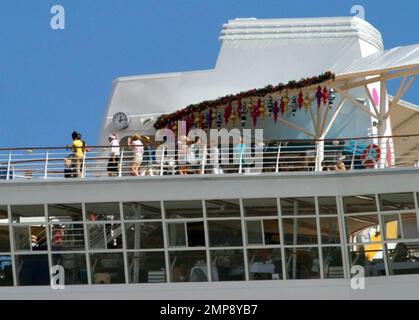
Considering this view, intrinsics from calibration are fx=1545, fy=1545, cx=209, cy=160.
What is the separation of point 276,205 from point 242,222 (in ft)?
2.83

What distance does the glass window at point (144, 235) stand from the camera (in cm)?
3503

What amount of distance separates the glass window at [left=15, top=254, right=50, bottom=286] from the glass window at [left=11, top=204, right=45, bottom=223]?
0.90 meters

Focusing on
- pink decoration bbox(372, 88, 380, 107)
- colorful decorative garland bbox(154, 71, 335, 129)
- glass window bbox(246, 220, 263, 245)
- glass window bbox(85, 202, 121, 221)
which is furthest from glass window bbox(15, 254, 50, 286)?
pink decoration bbox(372, 88, 380, 107)

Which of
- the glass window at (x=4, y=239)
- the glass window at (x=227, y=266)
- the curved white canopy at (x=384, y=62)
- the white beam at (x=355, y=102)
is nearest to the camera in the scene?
the glass window at (x=227, y=266)

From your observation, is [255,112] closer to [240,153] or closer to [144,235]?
[240,153]

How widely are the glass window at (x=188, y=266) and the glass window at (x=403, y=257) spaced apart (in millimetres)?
4133

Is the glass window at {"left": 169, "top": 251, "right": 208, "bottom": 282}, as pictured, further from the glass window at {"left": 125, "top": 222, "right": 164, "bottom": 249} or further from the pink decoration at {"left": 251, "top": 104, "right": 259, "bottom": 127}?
the pink decoration at {"left": 251, "top": 104, "right": 259, "bottom": 127}

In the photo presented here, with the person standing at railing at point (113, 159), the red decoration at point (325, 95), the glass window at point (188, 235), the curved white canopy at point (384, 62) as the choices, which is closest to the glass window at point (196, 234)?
the glass window at point (188, 235)

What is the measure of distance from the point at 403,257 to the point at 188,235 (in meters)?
4.84

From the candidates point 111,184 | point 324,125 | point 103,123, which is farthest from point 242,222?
point 103,123

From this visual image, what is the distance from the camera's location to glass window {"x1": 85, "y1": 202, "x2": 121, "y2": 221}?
35.3 metres

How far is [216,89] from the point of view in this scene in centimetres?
4247

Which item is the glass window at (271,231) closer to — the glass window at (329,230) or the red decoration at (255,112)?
the glass window at (329,230)

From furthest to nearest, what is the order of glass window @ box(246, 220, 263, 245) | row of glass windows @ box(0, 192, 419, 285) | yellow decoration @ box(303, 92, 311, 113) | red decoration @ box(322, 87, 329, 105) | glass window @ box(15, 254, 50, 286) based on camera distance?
yellow decoration @ box(303, 92, 311, 113) → red decoration @ box(322, 87, 329, 105) → glass window @ box(15, 254, 50, 286) → glass window @ box(246, 220, 263, 245) → row of glass windows @ box(0, 192, 419, 285)
